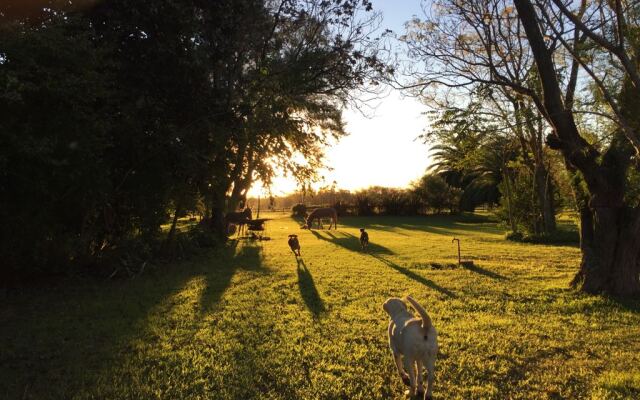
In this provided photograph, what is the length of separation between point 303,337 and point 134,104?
709 cm

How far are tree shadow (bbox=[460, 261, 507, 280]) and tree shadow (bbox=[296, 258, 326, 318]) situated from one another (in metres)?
4.55

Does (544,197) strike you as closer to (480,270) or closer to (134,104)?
(480,270)

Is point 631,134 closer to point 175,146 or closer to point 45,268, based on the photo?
point 175,146

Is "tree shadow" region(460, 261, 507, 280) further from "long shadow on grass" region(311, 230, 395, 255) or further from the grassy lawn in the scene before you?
"long shadow on grass" region(311, 230, 395, 255)

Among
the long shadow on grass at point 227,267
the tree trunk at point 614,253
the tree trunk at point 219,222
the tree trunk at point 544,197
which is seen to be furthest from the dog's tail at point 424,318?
the tree trunk at point 544,197

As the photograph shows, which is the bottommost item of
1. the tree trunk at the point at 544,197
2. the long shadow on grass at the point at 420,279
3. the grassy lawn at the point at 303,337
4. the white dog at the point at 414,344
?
the grassy lawn at the point at 303,337

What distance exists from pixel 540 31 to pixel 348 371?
296 inches

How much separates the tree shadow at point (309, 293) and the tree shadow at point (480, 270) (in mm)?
4550

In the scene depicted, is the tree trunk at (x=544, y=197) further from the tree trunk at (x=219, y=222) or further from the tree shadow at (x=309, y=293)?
the tree trunk at (x=219, y=222)

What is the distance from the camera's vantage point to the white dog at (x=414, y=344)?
155 inches

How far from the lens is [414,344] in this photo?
3.99 metres

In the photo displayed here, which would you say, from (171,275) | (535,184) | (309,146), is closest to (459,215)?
(535,184)

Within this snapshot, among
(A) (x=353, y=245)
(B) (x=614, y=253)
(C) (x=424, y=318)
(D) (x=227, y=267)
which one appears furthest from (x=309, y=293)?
(A) (x=353, y=245)

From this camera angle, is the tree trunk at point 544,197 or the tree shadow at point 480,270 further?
the tree trunk at point 544,197
